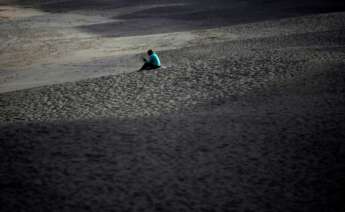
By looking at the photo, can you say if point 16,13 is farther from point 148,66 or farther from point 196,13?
point 148,66

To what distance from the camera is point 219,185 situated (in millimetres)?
4277

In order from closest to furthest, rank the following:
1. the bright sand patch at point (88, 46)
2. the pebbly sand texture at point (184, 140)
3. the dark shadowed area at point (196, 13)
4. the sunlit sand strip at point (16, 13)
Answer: the pebbly sand texture at point (184, 140) < the bright sand patch at point (88, 46) < the dark shadowed area at point (196, 13) < the sunlit sand strip at point (16, 13)

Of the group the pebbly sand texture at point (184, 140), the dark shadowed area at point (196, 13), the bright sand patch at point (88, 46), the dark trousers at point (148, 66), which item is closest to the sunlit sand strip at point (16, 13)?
the dark shadowed area at point (196, 13)

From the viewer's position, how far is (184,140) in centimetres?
537

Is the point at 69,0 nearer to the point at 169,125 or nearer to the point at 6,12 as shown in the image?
the point at 6,12

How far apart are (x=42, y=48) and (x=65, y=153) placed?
11306mm

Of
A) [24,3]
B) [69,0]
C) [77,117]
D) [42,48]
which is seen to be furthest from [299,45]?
[24,3]

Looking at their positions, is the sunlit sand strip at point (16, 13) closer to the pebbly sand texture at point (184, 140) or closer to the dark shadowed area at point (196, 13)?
the dark shadowed area at point (196, 13)

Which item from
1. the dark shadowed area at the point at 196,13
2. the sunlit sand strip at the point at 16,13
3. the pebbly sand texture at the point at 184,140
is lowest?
the pebbly sand texture at the point at 184,140

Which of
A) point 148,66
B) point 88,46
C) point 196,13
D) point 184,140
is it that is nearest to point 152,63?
point 148,66

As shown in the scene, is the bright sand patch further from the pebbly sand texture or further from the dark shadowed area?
the pebbly sand texture

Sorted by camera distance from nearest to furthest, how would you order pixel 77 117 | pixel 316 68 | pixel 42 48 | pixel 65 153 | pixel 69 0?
pixel 65 153 → pixel 77 117 → pixel 316 68 → pixel 42 48 → pixel 69 0

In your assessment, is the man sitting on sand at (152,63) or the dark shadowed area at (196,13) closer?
the man sitting on sand at (152,63)

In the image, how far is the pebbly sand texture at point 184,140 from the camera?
162 inches
